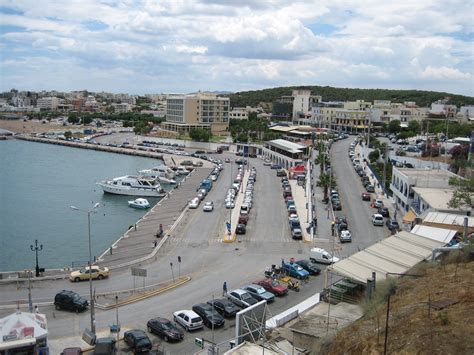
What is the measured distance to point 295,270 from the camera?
20.1 meters

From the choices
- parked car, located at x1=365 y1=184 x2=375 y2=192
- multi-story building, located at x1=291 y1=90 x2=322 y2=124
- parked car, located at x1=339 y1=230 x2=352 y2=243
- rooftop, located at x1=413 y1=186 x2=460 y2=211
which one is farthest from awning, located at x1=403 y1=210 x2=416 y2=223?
multi-story building, located at x1=291 y1=90 x2=322 y2=124

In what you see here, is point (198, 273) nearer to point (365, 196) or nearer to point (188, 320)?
point (188, 320)

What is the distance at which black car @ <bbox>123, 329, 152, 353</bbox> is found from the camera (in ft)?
45.3

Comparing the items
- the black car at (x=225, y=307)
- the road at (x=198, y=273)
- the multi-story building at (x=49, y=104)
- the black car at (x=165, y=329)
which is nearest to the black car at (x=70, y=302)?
the road at (x=198, y=273)

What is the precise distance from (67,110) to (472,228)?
174747 millimetres

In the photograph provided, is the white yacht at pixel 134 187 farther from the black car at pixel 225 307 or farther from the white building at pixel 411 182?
the black car at pixel 225 307

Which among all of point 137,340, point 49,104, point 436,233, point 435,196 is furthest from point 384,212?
point 49,104

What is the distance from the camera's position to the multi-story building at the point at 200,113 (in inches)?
3676

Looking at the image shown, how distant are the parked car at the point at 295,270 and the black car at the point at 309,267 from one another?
385 millimetres

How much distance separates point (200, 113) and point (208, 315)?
3177 inches

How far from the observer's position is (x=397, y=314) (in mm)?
11602

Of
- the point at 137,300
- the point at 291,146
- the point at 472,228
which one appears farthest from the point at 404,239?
the point at 291,146

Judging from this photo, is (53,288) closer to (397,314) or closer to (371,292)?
(371,292)

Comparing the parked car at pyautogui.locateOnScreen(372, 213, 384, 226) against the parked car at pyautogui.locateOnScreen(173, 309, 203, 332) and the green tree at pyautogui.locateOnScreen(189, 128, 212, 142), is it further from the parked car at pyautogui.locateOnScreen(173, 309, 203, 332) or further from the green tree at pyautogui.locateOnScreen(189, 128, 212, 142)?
the green tree at pyautogui.locateOnScreen(189, 128, 212, 142)
